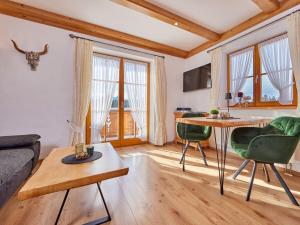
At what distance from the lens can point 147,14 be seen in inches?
94.8

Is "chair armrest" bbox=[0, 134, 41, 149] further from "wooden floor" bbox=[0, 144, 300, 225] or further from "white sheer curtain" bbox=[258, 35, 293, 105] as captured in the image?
"white sheer curtain" bbox=[258, 35, 293, 105]

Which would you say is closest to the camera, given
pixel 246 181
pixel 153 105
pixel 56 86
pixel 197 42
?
pixel 246 181

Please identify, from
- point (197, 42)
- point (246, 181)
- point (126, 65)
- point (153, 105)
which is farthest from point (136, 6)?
point (246, 181)

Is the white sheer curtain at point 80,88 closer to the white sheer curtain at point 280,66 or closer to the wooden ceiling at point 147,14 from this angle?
the wooden ceiling at point 147,14

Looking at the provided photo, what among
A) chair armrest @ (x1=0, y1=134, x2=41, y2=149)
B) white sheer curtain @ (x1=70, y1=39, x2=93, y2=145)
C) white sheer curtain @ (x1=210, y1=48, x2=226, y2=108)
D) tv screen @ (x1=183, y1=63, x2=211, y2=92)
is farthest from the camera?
tv screen @ (x1=183, y1=63, x2=211, y2=92)

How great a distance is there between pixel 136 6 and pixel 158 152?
2651 mm

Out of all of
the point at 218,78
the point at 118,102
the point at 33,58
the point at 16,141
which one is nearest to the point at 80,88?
the point at 33,58

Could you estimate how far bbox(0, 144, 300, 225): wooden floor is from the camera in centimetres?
124

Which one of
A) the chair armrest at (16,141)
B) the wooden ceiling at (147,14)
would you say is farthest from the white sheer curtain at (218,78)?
the chair armrest at (16,141)

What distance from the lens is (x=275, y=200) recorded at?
1.49m

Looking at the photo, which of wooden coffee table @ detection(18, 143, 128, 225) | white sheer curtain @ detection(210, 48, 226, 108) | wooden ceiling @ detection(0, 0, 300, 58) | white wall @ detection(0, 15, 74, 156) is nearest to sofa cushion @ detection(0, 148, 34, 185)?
wooden coffee table @ detection(18, 143, 128, 225)

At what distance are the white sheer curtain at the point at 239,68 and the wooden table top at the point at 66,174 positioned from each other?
285 cm

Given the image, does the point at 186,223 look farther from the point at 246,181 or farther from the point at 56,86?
the point at 56,86

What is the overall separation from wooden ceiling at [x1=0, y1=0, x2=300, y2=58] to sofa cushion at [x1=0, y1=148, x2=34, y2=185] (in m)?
2.19
